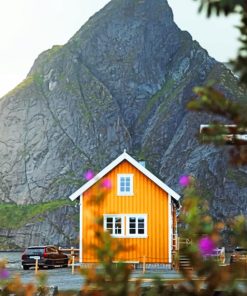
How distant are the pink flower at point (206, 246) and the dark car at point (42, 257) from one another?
122ft

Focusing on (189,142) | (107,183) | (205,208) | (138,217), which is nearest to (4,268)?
(107,183)

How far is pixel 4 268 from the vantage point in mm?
3215

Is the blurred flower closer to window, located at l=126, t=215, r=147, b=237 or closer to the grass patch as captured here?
window, located at l=126, t=215, r=147, b=237

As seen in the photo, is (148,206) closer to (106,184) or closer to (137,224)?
(137,224)

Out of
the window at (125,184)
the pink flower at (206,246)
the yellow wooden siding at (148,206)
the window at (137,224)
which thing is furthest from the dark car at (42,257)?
the pink flower at (206,246)

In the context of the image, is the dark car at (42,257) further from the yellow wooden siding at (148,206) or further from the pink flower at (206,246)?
the pink flower at (206,246)

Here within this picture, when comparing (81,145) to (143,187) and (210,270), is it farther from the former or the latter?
(210,270)

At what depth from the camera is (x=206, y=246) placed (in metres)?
2.71

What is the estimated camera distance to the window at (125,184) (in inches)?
1422

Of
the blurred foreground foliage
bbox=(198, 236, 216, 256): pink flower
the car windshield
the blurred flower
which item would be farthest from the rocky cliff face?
bbox=(198, 236, 216, 256): pink flower

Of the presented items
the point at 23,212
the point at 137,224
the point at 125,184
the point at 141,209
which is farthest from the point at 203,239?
the point at 23,212

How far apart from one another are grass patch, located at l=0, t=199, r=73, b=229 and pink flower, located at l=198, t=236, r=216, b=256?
156 meters

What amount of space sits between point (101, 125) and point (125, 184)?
143 m

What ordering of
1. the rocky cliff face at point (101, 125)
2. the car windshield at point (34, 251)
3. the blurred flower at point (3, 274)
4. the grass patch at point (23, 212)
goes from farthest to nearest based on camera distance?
the grass patch at point (23, 212) < the rocky cliff face at point (101, 125) < the car windshield at point (34, 251) < the blurred flower at point (3, 274)
